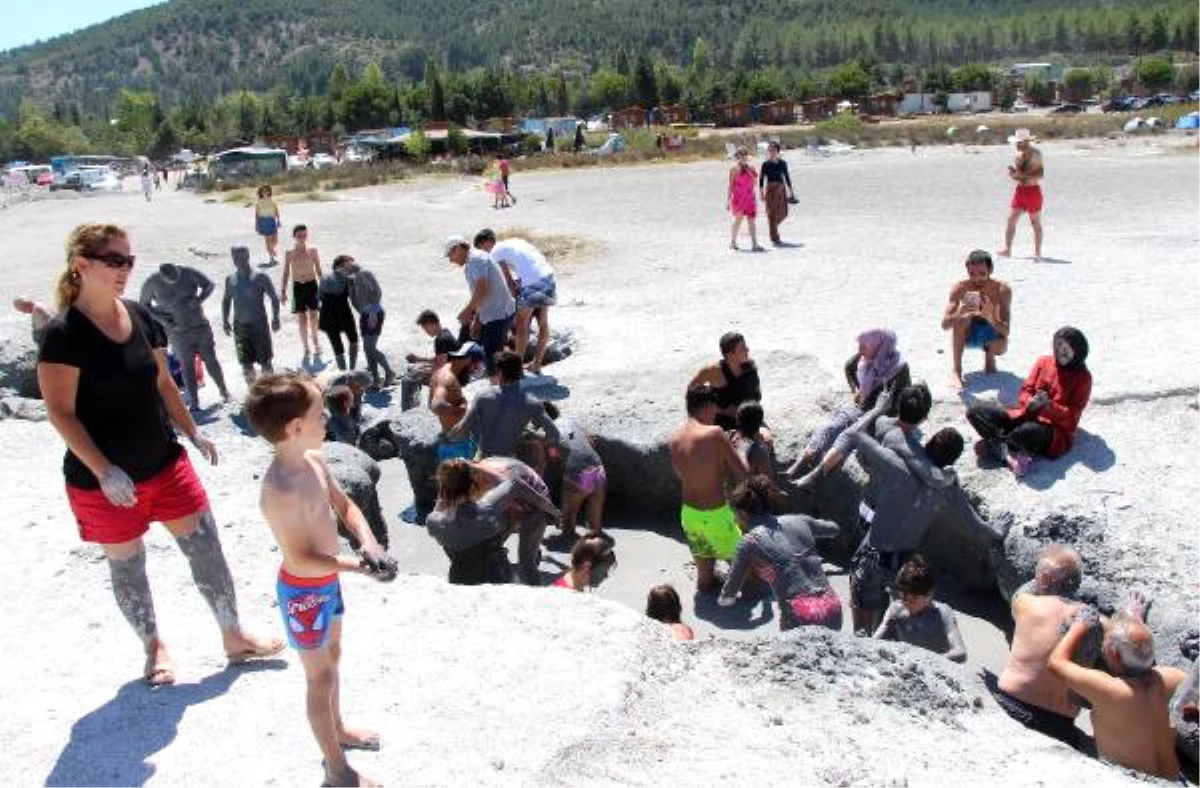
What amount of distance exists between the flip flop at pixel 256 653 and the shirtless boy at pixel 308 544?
3.45 ft

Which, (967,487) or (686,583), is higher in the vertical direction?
(967,487)

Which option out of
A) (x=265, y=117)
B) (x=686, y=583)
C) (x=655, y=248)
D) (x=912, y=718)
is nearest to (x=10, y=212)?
(x=655, y=248)

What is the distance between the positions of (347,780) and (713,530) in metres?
2.96

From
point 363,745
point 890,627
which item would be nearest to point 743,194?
point 890,627

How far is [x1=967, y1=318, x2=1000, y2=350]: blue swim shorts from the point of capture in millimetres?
7895

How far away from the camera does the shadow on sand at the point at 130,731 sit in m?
3.87

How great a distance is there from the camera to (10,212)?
130 ft

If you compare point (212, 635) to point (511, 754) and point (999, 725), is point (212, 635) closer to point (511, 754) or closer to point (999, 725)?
point (511, 754)

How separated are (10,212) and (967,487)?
136 feet

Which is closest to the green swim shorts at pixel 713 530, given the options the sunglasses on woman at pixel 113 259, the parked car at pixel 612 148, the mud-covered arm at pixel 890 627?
the mud-covered arm at pixel 890 627

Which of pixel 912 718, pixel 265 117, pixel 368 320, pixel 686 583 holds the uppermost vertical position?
pixel 265 117

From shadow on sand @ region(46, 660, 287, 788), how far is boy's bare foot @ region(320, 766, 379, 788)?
2.35 feet

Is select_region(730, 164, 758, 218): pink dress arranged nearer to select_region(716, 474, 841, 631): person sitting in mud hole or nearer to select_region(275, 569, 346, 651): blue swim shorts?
select_region(716, 474, 841, 631): person sitting in mud hole

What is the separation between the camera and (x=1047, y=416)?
6.35m
